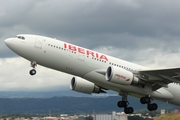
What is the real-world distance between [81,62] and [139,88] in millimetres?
7674

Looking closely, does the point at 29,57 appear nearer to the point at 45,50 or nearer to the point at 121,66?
the point at 45,50

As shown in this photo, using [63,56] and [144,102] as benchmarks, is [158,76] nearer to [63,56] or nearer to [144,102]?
[144,102]

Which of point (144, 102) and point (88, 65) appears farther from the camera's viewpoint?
point (144, 102)

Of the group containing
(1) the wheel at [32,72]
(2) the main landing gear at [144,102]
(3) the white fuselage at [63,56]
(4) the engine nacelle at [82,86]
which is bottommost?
(2) the main landing gear at [144,102]

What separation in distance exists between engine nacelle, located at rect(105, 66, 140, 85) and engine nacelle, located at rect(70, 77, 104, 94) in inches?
286

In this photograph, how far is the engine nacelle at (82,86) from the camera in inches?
1998

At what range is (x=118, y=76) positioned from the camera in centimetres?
4406

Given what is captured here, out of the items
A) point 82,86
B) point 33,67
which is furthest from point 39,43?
point 82,86

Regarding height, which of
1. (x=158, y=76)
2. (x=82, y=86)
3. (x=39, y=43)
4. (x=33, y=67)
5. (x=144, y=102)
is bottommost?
(x=144, y=102)

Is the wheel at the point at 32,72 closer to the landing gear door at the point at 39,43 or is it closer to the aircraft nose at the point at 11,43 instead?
the landing gear door at the point at 39,43

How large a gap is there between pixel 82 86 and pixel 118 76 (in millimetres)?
8155

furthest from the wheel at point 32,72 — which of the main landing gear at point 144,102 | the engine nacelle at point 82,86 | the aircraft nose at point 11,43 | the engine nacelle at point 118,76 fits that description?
the main landing gear at point 144,102

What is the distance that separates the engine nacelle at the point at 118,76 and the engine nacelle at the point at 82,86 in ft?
23.8

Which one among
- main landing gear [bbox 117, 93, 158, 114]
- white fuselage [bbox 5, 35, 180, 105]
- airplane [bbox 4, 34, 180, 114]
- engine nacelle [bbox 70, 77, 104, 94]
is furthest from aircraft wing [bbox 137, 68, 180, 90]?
engine nacelle [bbox 70, 77, 104, 94]
